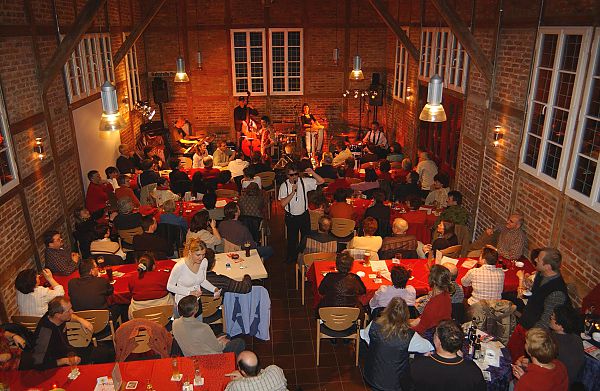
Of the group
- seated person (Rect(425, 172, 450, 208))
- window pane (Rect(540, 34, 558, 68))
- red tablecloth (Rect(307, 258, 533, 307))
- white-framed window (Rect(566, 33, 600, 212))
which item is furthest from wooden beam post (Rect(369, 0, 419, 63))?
red tablecloth (Rect(307, 258, 533, 307))

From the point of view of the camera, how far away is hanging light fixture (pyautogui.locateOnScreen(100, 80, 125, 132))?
21.9ft

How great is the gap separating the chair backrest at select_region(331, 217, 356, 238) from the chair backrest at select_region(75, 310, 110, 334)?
171 inches

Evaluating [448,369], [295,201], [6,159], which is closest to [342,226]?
[295,201]

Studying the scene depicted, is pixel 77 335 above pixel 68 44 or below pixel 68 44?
below

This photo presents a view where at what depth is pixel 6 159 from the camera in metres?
7.30

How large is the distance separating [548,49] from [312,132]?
9.53 metres

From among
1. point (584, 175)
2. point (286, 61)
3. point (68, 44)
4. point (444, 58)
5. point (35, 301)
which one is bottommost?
point (35, 301)

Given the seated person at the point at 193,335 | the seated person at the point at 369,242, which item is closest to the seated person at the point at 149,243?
the seated person at the point at 193,335

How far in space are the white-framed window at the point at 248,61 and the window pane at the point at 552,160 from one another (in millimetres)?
11890

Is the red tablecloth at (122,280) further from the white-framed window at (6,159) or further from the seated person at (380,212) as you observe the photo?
the seated person at (380,212)

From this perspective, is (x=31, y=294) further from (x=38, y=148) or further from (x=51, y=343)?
(x=38, y=148)

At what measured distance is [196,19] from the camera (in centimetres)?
1661

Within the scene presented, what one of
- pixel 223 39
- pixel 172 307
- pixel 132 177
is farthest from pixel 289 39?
pixel 172 307

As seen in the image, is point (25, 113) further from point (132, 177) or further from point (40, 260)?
point (132, 177)
